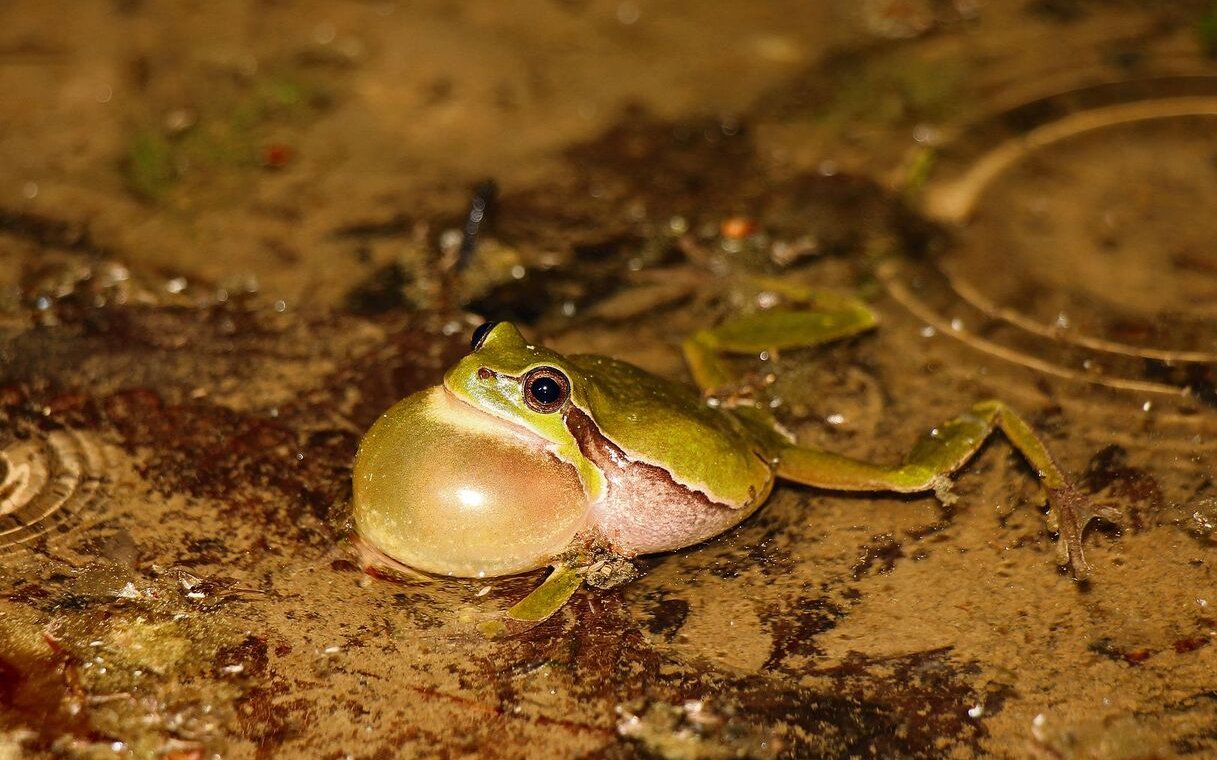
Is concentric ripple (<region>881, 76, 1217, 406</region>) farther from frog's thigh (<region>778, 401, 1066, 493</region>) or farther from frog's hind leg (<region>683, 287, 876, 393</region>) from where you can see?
frog's thigh (<region>778, 401, 1066, 493</region>)

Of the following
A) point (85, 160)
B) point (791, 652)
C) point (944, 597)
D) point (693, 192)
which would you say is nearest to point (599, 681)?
point (791, 652)

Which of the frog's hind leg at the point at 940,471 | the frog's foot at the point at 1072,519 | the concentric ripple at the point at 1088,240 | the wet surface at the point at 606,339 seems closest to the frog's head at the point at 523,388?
the wet surface at the point at 606,339

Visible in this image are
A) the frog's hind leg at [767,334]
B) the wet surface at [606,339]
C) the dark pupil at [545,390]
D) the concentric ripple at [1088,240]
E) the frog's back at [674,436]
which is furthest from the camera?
the concentric ripple at [1088,240]

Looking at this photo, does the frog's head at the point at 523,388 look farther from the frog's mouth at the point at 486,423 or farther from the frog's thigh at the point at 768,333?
the frog's thigh at the point at 768,333

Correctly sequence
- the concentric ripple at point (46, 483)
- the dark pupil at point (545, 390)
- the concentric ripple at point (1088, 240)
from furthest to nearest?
the concentric ripple at point (1088, 240)
the concentric ripple at point (46, 483)
the dark pupil at point (545, 390)

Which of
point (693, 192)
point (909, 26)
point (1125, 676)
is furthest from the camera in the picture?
point (909, 26)

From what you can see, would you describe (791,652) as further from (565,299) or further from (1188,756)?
(565,299)

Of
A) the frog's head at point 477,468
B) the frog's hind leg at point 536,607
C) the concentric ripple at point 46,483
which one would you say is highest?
the frog's head at point 477,468
